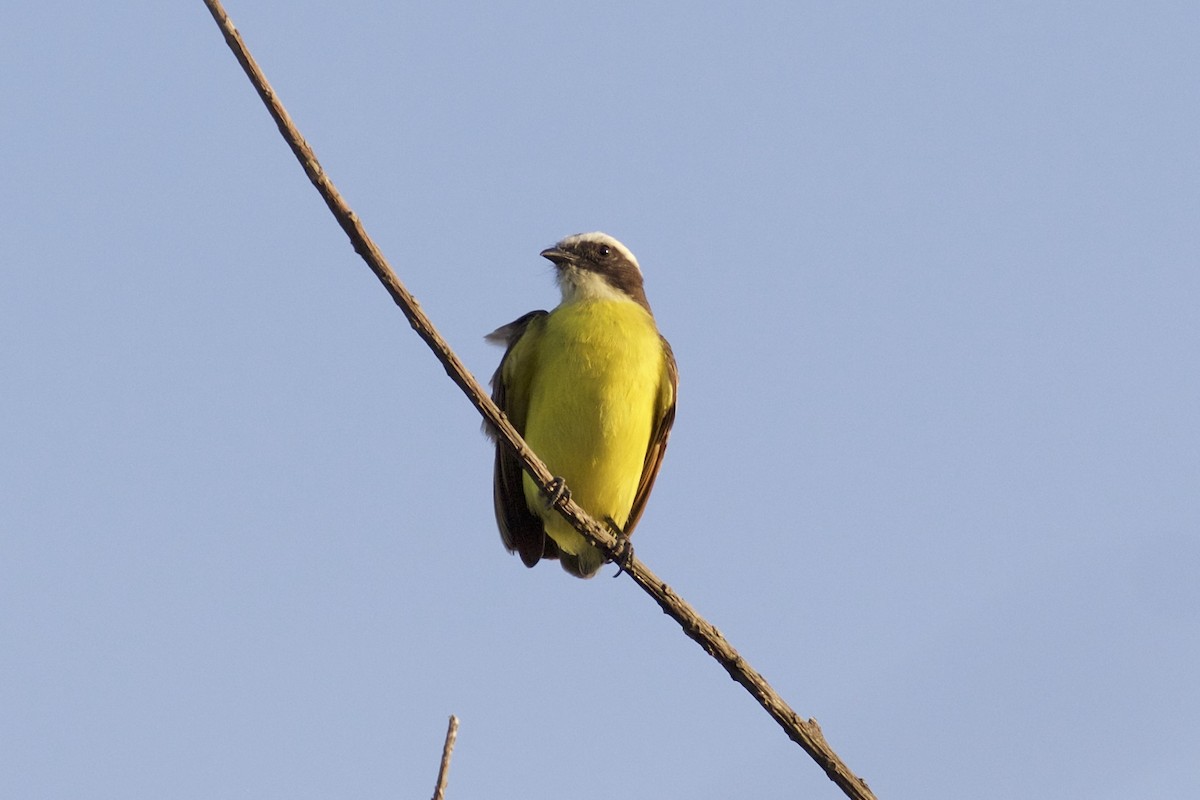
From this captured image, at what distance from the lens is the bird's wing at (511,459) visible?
753 cm

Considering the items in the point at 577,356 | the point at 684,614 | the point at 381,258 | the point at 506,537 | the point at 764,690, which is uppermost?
the point at 577,356

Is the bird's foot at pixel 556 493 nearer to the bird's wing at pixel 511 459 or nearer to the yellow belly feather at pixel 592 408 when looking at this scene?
the yellow belly feather at pixel 592 408

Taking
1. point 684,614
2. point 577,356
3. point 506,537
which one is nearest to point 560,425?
point 577,356

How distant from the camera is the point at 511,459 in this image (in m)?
7.48

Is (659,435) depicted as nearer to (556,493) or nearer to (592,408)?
(592,408)

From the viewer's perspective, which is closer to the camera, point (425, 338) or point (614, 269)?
point (425, 338)

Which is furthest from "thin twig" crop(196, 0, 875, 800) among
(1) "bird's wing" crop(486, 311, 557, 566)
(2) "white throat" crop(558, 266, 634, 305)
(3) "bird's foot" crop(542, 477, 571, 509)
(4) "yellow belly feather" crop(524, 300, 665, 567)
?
(2) "white throat" crop(558, 266, 634, 305)

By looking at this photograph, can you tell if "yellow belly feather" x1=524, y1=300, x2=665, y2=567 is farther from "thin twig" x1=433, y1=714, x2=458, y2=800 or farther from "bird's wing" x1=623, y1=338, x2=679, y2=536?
"thin twig" x1=433, y1=714, x2=458, y2=800

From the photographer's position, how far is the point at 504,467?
7.56m

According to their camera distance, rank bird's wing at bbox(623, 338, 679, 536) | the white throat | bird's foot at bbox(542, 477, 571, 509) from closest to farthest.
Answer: bird's foot at bbox(542, 477, 571, 509) → bird's wing at bbox(623, 338, 679, 536) → the white throat

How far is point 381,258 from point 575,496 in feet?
11.2

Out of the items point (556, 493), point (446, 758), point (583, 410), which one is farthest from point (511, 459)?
point (446, 758)

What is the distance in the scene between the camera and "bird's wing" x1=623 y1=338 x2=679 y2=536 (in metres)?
7.81

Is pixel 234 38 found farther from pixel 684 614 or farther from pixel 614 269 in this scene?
pixel 614 269
